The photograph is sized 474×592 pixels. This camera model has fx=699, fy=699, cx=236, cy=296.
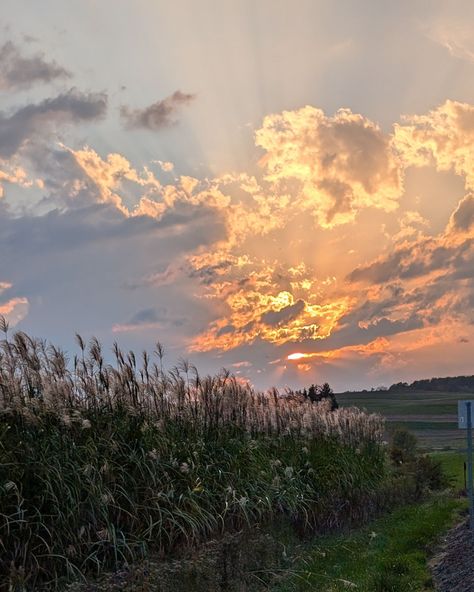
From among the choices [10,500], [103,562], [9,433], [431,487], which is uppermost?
[9,433]

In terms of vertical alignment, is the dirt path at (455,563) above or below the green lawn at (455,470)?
above

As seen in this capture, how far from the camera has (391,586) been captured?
10.3 meters

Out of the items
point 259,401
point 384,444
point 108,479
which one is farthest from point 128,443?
point 384,444

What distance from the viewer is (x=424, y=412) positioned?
4085 inches

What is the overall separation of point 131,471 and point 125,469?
0.14 metres

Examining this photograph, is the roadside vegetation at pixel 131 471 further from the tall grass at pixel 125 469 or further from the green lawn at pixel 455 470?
the green lawn at pixel 455 470

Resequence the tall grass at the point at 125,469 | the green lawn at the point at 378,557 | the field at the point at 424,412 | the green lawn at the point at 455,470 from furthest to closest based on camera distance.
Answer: the field at the point at 424,412 < the green lawn at the point at 455,470 < the green lawn at the point at 378,557 < the tall grass at the point at 125,469

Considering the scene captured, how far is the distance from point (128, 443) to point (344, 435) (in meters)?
8.96

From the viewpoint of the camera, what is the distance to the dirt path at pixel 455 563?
10.2 meters

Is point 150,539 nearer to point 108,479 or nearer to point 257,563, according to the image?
point 108,479

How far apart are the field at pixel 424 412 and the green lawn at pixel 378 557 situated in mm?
41880

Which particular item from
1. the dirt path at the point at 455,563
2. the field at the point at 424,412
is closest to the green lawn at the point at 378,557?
the dirt path at the point at 455,563

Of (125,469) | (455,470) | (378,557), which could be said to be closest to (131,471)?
(125,469)

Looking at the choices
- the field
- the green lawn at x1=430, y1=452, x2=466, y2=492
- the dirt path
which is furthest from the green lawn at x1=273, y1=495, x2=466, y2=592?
the field
